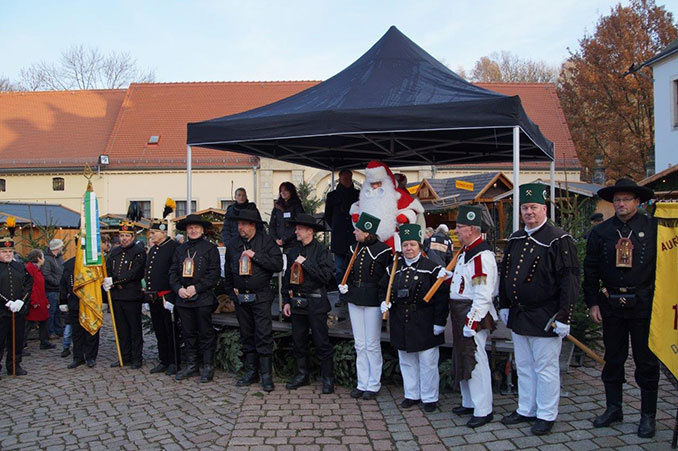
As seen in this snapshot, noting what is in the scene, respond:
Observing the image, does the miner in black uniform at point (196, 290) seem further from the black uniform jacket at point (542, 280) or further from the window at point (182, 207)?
the window at point (182, 207)

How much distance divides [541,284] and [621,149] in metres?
29.2

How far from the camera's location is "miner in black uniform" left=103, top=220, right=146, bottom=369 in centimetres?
783

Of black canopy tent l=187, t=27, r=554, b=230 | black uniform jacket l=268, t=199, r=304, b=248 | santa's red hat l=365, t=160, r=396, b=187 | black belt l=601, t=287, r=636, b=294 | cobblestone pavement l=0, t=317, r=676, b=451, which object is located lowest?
cobblestone pavement l=0, t=317, r=676, b=451

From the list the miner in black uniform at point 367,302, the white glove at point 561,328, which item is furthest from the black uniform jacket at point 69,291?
the white glove at point 561,328

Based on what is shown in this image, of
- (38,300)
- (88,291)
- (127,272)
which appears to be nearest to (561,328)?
→ (127,272)

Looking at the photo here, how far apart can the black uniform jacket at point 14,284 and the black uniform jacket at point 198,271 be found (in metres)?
2.36

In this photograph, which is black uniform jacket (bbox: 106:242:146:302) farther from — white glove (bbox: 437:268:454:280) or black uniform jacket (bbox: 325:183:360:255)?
white glove (bbox: 437:268:454:280)

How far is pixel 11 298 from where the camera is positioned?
7.67 m

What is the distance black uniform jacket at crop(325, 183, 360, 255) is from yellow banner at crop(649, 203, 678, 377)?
3.99m

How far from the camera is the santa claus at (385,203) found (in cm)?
692

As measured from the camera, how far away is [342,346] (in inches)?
262

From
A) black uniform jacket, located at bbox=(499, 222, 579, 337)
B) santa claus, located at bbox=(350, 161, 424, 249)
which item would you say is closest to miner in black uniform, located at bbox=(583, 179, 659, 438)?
black uniform jacket, located at bbox=(499, 222, 579, 337)

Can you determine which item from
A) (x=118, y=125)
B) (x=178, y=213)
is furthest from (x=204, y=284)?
(x=118, y=125)

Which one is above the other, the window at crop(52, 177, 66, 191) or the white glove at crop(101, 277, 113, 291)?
the window at crop(52, 177, 66, 191)
